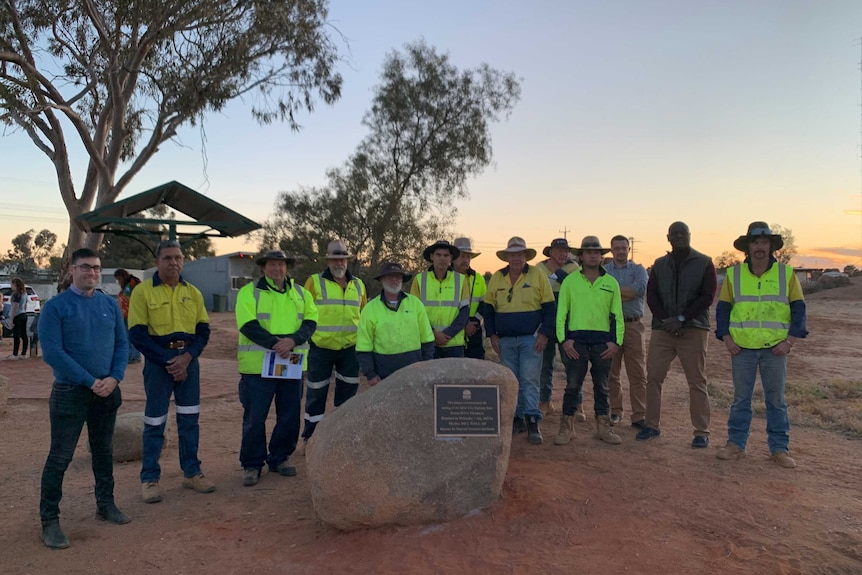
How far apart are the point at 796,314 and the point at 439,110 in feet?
42.3

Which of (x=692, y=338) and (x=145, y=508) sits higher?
(x=692, y=338)

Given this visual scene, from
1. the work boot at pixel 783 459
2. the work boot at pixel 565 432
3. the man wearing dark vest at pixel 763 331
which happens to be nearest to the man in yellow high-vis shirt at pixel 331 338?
the work boot at pixel 565 432

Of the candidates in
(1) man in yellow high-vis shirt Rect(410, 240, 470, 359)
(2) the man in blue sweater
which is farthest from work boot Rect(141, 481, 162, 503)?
(1) man in yellow high-vis shirt Rect(410, 240, 470, 359)

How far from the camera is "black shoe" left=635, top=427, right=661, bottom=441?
645 centimetres

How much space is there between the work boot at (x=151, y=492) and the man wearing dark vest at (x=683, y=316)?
15.4 ft

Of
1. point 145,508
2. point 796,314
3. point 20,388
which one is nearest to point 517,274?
point 796,314

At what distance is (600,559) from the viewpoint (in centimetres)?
378

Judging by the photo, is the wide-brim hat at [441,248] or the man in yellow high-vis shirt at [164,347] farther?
the wide-brim hat at [441,248]

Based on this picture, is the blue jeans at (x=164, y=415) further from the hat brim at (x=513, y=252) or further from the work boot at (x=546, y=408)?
the work boot at (x=546, y=408)

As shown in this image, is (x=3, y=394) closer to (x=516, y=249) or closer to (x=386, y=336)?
(x=386, y=336)

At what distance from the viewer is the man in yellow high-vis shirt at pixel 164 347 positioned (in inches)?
196

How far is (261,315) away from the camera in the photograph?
537cm

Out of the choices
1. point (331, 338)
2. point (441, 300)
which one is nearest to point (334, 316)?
point (331, 338)

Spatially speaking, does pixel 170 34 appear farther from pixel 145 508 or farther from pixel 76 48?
pixel 145 508
